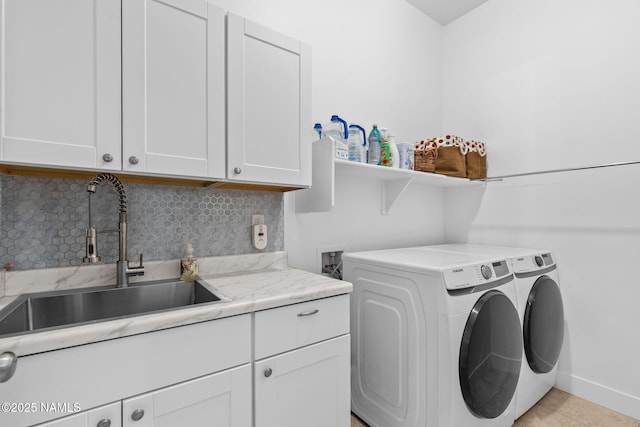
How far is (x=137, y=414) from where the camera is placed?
89 centimetres

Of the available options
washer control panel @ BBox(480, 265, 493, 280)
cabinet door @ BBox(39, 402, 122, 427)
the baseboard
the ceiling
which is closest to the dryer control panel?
washer control panel @ BBox(480, 265, 493, 280)

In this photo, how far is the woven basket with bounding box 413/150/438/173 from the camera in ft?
7.50

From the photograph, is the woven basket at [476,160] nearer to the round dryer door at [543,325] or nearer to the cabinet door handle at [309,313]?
the round dryer door at [543,325]

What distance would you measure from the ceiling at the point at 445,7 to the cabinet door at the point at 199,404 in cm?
307

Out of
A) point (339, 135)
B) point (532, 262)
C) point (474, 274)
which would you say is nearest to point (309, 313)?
point (474, 274)

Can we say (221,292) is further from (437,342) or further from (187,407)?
(437,342)

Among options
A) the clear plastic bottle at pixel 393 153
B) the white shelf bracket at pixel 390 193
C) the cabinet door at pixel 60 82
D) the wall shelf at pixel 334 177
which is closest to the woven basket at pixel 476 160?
the wall shelf at pixel 334 177

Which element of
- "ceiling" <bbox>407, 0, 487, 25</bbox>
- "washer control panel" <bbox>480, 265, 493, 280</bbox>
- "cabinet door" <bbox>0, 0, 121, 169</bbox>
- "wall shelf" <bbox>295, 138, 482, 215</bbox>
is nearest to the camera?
"cabinet door" <bbox>0, 0, 121, 169</bbox>

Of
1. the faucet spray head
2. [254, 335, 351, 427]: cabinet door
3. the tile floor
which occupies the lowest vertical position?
the tile floor

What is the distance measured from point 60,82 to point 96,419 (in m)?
1.07

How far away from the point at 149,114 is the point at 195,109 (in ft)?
0.58

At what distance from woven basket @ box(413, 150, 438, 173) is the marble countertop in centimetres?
126

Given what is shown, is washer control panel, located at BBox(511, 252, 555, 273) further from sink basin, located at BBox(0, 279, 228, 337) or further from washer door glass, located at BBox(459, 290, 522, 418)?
sink basin, located at BBox(0, 279, 228, 337)

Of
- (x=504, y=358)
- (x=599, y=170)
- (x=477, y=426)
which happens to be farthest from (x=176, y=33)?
(x=599, y=170)
